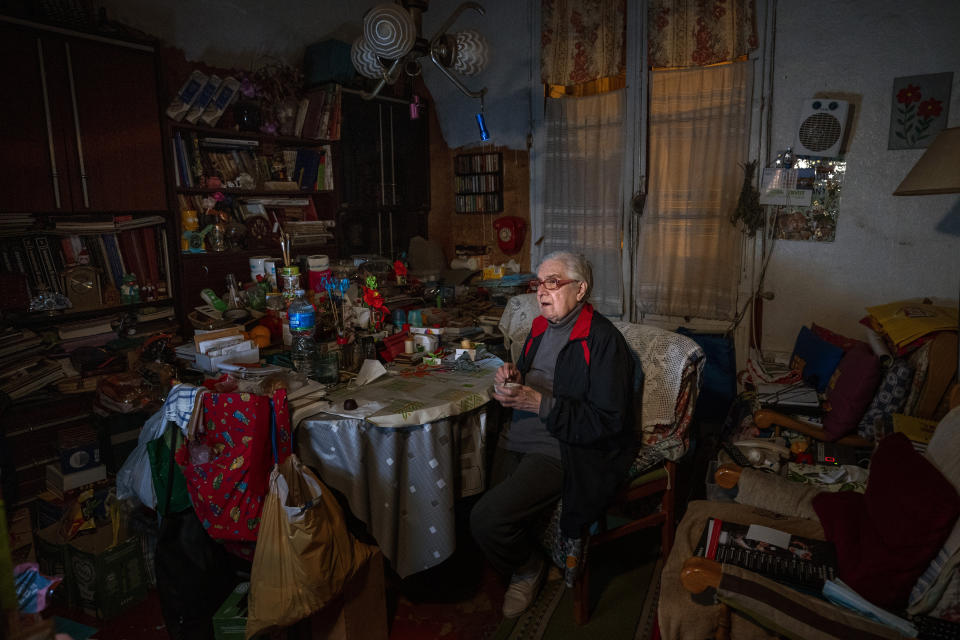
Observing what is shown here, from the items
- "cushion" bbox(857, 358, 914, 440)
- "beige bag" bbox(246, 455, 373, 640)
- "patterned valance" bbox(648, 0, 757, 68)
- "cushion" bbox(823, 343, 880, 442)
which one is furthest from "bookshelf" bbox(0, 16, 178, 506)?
"cushion" bbox(857, 358, 914, 440)

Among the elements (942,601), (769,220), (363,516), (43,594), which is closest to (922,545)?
(942,601)

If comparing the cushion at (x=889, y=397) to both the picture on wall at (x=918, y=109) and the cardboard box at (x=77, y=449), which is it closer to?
the picture on wall at (x=918, y=109)

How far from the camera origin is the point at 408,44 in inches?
105

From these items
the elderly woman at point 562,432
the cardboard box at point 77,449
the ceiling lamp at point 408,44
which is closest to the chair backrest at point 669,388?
the elderly woman at point 562,432

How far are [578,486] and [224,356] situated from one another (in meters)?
1.56

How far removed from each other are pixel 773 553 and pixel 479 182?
418cm

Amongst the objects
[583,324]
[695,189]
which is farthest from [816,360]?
[583,324]

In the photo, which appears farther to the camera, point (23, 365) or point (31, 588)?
point (23, 365)

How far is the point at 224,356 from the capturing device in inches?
98.3

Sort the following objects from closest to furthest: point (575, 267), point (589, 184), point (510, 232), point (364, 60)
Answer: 1. point (575, 267)
2. point (364, 60)
3. point (589, 184)
4. point (510, 232)

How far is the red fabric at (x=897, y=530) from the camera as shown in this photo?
4.72ft

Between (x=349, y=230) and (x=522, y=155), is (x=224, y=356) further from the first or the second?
(x=522, y=155)

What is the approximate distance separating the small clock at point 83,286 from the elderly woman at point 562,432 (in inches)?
105

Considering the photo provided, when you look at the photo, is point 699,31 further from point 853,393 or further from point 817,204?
point 853,393
